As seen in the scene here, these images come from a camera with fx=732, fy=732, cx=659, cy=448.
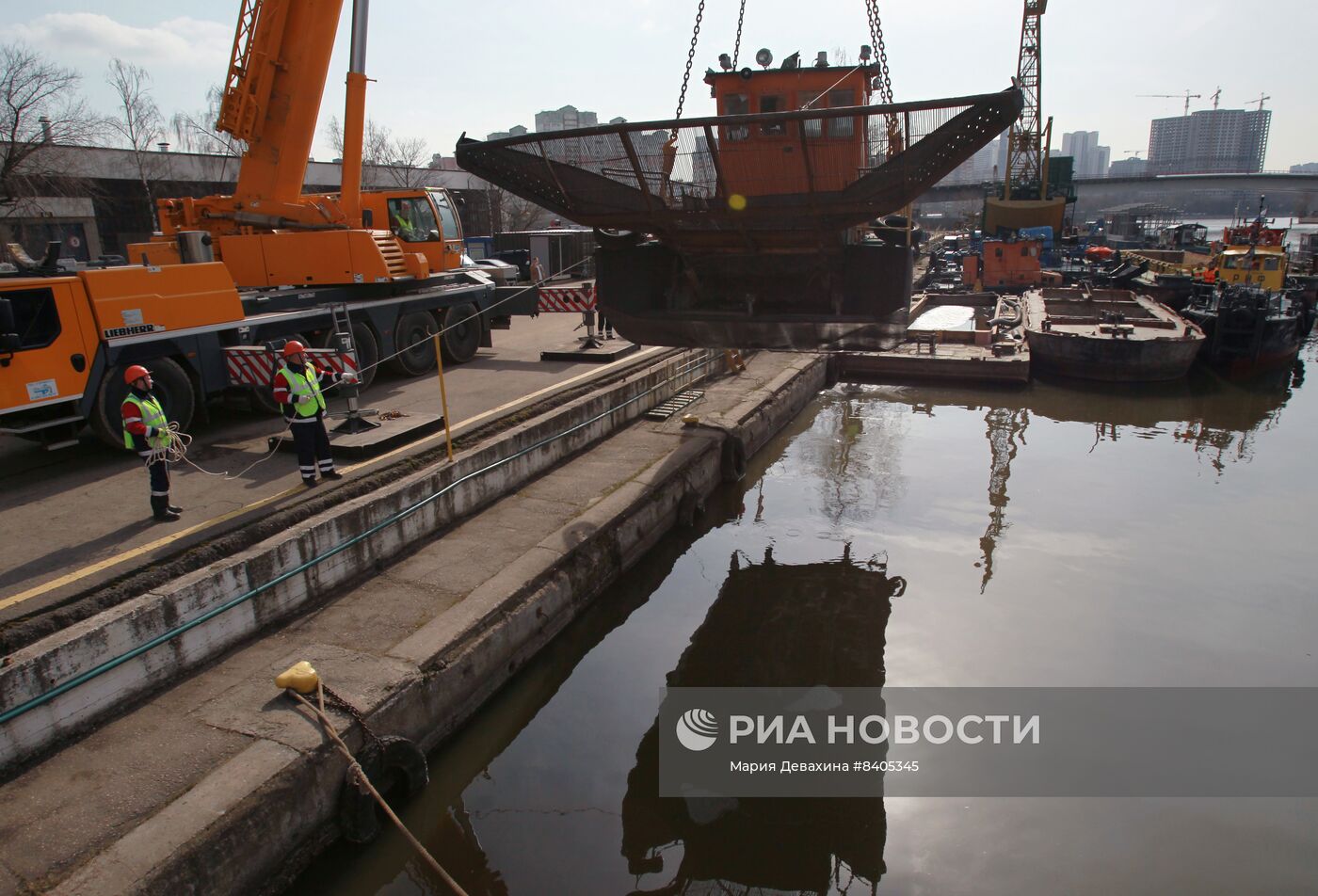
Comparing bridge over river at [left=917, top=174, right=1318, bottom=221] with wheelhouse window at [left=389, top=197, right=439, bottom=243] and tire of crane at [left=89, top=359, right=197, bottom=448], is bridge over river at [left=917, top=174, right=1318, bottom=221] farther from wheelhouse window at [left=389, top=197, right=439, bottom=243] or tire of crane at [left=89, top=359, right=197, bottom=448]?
tire of crane at [left=89, top=359, right=197, bottom=448]

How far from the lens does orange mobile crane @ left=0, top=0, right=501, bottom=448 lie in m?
6.43

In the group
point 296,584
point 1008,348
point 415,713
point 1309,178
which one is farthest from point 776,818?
point 1309,178

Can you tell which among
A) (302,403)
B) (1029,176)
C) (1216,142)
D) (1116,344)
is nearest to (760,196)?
(302,403)

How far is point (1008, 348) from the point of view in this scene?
16656 mm

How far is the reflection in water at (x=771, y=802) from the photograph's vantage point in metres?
4.40

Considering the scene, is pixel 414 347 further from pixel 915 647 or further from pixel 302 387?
pixel 915 647

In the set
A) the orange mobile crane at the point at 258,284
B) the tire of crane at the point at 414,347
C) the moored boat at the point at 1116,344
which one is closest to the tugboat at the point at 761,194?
the orange mobile crane at the point at 258,284

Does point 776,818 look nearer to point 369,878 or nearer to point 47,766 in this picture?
point 369,878

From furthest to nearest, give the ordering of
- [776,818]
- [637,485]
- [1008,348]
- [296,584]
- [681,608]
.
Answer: [1008,348]
[637,485]
[681,608]
[296,584]
[776,818]

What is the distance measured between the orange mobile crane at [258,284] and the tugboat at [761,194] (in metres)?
2.18

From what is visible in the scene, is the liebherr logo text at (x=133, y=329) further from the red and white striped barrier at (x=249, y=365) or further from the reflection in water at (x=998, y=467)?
the reflection in water at (x=998, y=467)

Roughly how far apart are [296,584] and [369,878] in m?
2.12

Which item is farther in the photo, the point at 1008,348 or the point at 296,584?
the point at 1008,348

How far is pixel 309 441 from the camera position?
6.30 meters
